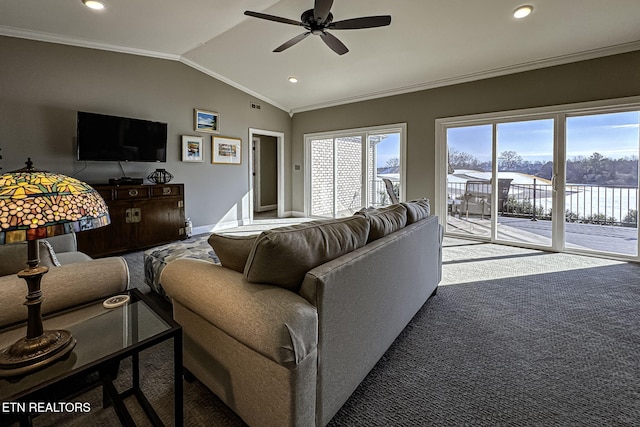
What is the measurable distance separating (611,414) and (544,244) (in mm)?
3624

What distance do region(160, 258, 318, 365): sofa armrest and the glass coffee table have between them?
0.15 metres

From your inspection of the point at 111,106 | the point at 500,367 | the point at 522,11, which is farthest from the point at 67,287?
the point at 522,11

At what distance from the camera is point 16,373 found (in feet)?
3.10

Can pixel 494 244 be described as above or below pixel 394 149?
below

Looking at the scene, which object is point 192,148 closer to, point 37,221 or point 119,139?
point 119,139

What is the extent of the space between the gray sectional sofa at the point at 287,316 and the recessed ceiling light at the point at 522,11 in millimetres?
3263

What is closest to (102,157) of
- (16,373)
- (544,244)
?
(16,373)

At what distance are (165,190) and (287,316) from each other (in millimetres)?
4265

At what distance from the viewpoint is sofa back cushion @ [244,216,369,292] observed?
1.22 m

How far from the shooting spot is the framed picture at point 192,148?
209 inches

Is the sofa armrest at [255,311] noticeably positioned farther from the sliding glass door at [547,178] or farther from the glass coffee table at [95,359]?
the sliding glass door at [547,178]

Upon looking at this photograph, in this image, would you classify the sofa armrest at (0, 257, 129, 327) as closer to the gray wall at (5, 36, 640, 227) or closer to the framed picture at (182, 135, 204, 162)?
the gray wall at (5, 36, 640, 227)

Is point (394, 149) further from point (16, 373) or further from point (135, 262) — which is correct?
point (16, 373)

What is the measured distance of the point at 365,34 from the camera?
159 inches
